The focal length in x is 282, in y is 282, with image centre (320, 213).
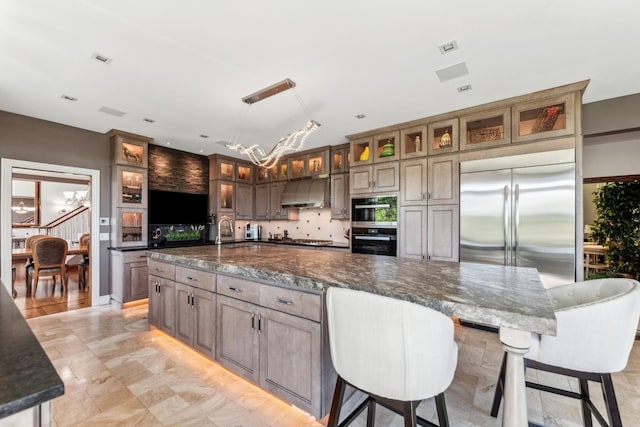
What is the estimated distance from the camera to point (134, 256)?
4.31 meters

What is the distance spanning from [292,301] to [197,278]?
3.78 feet

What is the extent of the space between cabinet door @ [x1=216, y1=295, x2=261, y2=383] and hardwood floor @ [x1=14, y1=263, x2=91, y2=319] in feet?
10.3

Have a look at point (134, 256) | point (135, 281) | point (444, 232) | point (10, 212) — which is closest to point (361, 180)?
point (444, 232)

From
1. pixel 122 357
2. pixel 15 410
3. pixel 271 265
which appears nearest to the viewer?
pixel 15 410

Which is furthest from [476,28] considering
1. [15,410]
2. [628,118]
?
[15,410]

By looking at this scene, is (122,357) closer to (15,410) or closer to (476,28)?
(15,410)

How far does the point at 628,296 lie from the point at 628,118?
2.97 metres

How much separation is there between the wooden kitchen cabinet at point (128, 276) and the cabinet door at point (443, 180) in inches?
169

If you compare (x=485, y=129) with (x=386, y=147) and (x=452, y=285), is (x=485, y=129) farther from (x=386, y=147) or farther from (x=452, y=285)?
(x=452, y=285)

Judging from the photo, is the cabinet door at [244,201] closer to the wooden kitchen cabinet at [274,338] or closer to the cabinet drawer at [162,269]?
the cabinet drawer at [162,269]

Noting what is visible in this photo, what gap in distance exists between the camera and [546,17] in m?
1.93

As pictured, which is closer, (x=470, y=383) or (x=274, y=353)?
(x=274, y=353)

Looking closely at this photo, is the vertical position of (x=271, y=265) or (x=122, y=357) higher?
(x=271, y=265)

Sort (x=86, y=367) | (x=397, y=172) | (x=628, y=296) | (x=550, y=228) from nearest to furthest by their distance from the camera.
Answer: (x=628, y=296) → (x=86, y=367) → (x=550, y=228) → (x=397, y=172)
